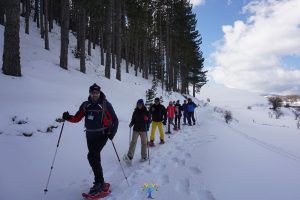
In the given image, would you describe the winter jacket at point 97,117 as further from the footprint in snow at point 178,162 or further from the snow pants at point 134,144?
the footprint in snow at point 178,162

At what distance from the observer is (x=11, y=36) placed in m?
10.1

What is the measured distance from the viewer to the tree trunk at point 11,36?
395 inches

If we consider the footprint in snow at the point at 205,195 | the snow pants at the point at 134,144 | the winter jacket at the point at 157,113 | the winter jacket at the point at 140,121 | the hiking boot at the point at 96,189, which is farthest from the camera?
the winter jacket at the point at 157,113

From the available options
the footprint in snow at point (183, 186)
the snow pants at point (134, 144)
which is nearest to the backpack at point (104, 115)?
the footprint in snow at point (183, 186)

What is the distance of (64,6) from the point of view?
1723cm

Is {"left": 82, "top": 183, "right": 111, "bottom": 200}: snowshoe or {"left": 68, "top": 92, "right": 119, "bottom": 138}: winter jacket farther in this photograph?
{"left": 68, "top": 92, "right": 119, "bottom": 138}: winter jacket

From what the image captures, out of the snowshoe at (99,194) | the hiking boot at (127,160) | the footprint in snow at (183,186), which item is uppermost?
the hiking boot at (127,160)

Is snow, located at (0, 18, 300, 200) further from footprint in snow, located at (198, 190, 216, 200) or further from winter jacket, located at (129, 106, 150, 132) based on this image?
winter jacket, located at (129, 106, 150, 132)

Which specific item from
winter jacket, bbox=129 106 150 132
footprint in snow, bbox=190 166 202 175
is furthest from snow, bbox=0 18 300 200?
winter jacket, bbox=129 106 150 132

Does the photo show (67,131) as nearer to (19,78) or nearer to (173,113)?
(19,78)

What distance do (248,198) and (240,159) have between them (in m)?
2.75

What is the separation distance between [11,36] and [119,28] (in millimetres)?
13827

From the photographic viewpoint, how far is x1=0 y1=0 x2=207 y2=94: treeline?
17203 millimetres

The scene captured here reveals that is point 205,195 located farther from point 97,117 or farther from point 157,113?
point 157,113
